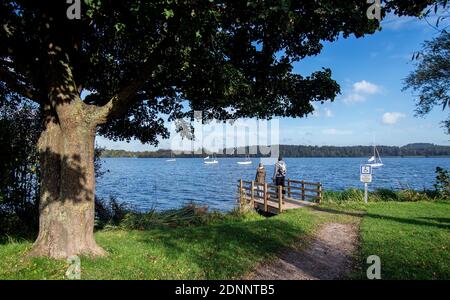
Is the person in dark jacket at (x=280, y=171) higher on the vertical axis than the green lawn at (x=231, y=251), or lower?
higher

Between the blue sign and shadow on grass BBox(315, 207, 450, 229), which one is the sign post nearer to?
the blue sign

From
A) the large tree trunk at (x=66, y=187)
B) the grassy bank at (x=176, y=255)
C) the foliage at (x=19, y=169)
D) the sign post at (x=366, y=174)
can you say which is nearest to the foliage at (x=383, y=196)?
the sign post at (x=366, y=174)

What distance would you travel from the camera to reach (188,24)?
6945 millimetres

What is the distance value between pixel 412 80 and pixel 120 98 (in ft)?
59.3

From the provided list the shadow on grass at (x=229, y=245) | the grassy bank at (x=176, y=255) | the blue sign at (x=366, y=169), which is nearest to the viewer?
the grassy bank at (x=176, y=255)

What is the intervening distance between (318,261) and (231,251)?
2.20 m

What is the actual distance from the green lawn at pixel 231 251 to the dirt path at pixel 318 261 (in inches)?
12.4

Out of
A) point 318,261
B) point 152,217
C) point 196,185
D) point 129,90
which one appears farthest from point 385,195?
point 196,185

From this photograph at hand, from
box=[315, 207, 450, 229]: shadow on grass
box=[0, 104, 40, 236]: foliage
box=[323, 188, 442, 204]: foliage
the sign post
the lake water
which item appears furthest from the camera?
the lake water

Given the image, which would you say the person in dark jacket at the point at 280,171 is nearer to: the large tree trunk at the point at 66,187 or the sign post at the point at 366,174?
the sign post at the point at 366,174

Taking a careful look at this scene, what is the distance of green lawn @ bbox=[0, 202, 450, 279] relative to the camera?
749 centimetres

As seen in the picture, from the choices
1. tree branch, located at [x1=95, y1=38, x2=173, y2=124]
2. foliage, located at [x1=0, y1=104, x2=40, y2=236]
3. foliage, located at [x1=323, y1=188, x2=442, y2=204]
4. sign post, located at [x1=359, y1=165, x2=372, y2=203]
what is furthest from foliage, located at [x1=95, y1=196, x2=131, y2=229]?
sign post, located at [x1=359, y1=165, x2=372, y2=203]

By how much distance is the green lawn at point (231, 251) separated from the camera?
7.49 metres
